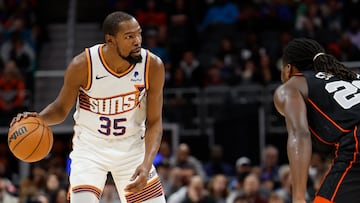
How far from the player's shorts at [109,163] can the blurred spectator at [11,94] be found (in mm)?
7751

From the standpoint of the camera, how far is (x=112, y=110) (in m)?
6.06

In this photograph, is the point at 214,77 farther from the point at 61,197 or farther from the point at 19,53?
the point at 61,197

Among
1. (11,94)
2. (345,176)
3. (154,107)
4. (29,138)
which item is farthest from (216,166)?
(345,176)

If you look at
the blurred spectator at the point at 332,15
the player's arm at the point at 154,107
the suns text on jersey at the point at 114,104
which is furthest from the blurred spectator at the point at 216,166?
the suns text on jersey at the point at 114,104

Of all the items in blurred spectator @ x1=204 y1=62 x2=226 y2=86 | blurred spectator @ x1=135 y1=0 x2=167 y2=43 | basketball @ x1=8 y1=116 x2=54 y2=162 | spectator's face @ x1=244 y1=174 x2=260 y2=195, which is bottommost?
spectator's face @ x1=244 y1=174 x2=260 y2=195

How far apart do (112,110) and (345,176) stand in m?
2.09

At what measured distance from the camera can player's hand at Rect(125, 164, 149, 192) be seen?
5.60 m

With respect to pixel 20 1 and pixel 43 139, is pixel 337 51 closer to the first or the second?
pixel 20 1

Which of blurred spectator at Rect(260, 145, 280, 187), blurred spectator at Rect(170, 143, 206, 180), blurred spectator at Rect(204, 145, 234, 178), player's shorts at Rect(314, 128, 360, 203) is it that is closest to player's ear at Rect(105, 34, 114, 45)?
player's shorts at Rect(314, 128, 360, 203)

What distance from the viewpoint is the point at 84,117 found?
6152 mm

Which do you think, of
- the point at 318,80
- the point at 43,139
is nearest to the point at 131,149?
the point at 43,139

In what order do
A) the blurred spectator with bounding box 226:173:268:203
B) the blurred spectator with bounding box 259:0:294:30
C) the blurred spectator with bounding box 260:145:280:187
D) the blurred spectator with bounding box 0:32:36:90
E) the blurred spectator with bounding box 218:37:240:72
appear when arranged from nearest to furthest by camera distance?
the blurred spectator with bounding box 226:173:268:203 < the blurred spectator with bounding box 260:145:280:187 < the blurred spectator with bounding box 218:37:240:72 < the blurred spectator with bounding box 0:32:36:90 < the blurred spectator with bounding box 259:0:294:30

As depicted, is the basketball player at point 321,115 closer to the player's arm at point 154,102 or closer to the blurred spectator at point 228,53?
the player's arm at point 154,102

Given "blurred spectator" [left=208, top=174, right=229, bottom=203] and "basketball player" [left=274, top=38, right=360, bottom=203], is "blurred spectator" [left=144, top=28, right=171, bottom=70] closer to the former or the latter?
"blurred spectator" [left=208, top=174, right=229, bottom=203]
